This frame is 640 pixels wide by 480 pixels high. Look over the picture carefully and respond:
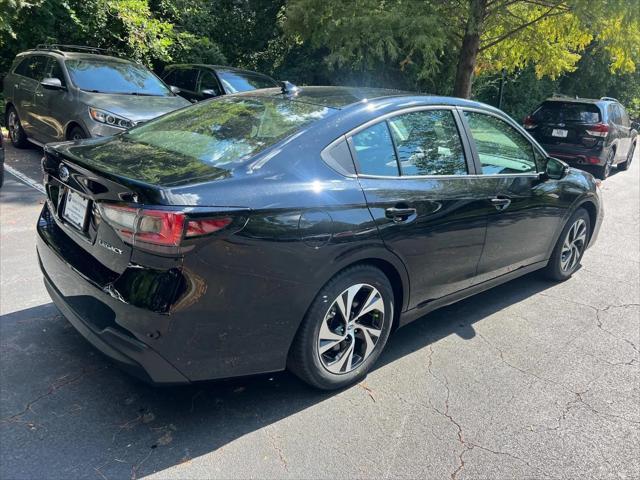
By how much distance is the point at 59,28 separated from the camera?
468 inches

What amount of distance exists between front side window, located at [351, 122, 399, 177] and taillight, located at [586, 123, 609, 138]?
912cm

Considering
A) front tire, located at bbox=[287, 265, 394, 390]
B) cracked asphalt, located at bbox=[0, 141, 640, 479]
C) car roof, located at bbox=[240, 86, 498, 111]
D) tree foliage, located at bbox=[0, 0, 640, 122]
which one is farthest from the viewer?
tree foliage, located at bbox=[0, 0, 640, 122]

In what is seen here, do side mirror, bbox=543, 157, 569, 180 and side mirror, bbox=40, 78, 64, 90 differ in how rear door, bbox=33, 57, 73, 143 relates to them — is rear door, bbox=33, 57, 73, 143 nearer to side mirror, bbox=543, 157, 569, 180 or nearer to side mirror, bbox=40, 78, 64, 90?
side mirror, bbox=40, 78, 64, 90

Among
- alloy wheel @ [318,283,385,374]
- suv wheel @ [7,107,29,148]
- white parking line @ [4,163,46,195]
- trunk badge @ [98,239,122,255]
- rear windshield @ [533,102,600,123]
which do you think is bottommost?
white parking line @ [4,163,46,195]

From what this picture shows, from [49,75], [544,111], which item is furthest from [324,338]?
[544,111]

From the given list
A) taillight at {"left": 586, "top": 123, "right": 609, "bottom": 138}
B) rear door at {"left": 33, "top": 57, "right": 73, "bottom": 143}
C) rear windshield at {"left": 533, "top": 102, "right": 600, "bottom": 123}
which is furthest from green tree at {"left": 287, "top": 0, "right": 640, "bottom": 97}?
rear door at {"left": 33, "top": 57, "right": 73, "bottom": 143}

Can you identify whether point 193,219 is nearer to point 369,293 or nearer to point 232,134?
point 232,134

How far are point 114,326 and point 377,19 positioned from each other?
946 centimetres

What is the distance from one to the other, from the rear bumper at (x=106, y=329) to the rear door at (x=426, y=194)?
136 centimetres

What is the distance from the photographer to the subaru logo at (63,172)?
2861mm

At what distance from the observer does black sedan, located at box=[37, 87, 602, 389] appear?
2402 millimetres

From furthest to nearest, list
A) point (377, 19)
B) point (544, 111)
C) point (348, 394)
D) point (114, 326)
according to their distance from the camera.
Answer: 1. point (544, 111)
2. point (377, 19)
3. point (348, 394)
4. point (114, 326)

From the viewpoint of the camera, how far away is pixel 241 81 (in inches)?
394

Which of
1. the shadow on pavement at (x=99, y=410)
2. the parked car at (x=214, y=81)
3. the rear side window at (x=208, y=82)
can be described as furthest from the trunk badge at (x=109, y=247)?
the rear side window at (x=208, y=82)
